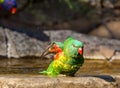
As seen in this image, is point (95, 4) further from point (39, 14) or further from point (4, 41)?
point (4, 41)

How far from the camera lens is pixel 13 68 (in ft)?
17.0

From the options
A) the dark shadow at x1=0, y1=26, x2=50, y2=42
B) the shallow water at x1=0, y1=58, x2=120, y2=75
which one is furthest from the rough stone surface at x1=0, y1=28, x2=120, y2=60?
the shallow water at x1=0, y1=58, x2=120, y2=75

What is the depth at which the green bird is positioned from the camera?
13.0 feet

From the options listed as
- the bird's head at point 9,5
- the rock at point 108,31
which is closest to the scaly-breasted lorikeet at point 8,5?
the bird's head at point 9,5

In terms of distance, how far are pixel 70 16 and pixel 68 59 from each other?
8074 mm

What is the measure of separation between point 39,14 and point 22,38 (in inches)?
213

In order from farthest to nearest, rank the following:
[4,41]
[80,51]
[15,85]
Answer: [4,41] → [80,51] → [15,85]

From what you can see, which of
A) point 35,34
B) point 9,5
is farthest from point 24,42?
point 9,5

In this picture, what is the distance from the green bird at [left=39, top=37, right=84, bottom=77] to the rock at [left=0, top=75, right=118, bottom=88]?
0.88 ft

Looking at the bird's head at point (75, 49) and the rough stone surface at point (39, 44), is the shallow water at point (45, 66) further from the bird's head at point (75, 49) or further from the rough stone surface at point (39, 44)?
the bird's head at point (75, 49)

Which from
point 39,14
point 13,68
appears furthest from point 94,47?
point 39,14

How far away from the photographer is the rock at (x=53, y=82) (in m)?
3.46

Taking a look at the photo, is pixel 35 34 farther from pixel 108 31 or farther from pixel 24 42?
pixel 108 31

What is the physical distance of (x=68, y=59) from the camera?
13.2 feet
